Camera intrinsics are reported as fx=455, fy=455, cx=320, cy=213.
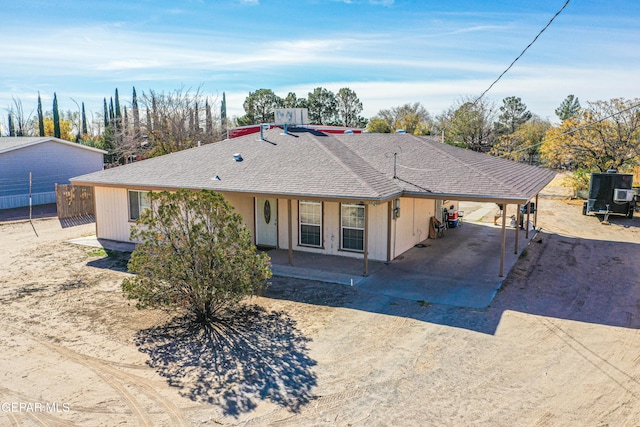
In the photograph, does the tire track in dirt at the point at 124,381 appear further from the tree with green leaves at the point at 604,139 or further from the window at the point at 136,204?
the tree with green leaves at the point at 604,139

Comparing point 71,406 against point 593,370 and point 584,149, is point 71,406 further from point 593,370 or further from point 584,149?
point 584,149

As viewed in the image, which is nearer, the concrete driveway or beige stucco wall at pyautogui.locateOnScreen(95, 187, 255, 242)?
the concrete driveway

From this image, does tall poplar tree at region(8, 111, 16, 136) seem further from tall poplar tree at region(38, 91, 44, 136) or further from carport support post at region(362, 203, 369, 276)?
carport support post at region(362, 203, 369, 276)

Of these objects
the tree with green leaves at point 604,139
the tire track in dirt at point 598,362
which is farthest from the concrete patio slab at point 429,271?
the tree with green leaves at point 604,139

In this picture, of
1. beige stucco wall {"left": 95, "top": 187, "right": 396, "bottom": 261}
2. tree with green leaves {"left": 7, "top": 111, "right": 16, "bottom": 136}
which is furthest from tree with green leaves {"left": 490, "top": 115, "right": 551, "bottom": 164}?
tree with green leaves {"left": 7, "top": 111, "right": 16, "bottom": 136}

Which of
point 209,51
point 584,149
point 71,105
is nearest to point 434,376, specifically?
point 209,51

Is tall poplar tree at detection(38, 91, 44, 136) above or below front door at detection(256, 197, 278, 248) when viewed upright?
above
